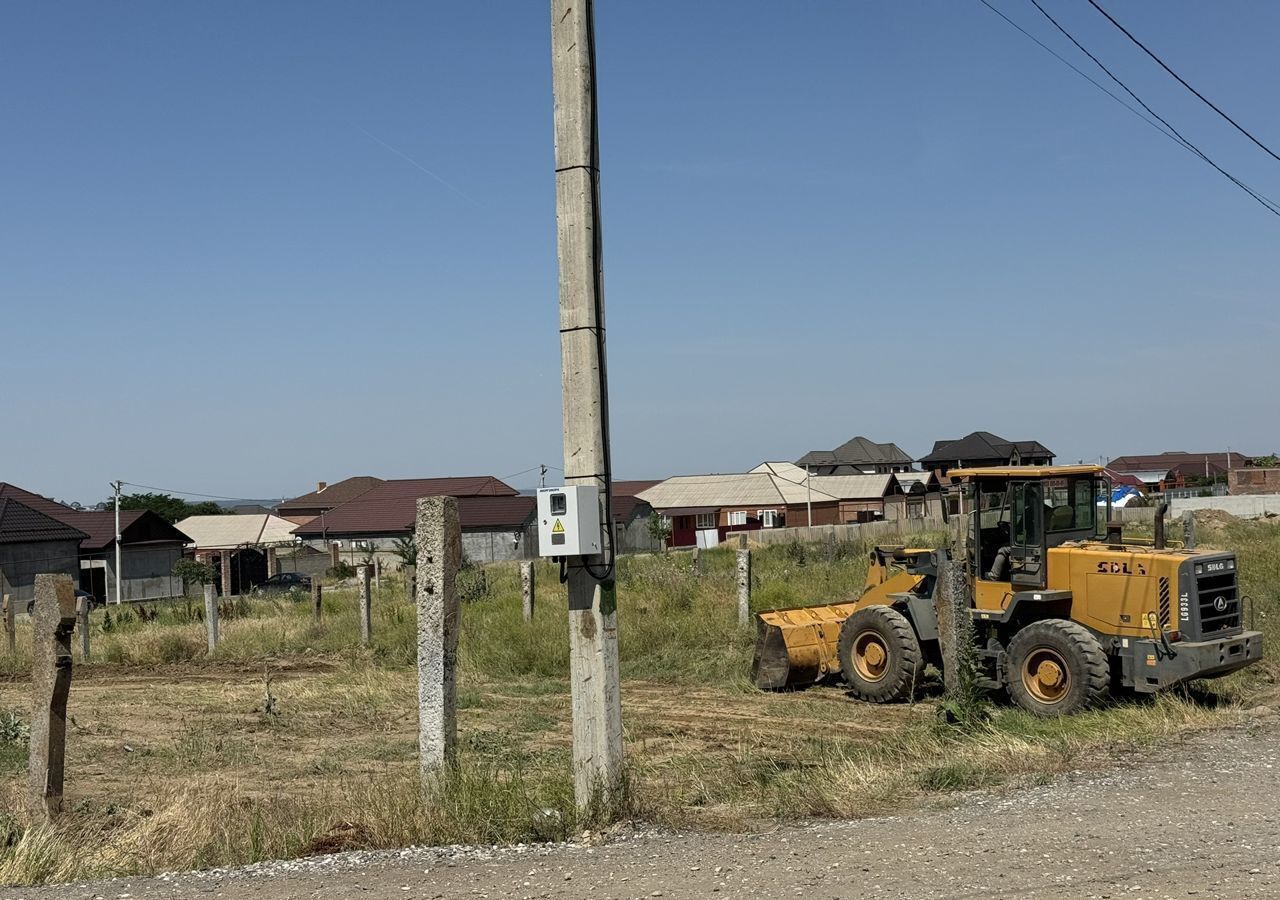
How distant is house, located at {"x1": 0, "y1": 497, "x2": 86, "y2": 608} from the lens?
4422 centimetres

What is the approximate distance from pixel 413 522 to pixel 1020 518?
5490cm

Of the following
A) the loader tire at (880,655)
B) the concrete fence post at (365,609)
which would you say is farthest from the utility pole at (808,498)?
the loader tire at (880,655)

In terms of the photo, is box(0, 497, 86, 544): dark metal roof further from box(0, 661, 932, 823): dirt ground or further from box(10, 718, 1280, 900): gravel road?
box(10, 718, 1280, 900): gravel road

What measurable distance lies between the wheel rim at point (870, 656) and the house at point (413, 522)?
148 ft

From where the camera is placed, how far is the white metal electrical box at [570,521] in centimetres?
735

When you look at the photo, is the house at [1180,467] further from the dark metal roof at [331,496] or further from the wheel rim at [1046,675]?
the wheel rim at [1046,675]

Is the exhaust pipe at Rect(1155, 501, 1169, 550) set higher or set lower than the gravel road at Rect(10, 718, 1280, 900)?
higher

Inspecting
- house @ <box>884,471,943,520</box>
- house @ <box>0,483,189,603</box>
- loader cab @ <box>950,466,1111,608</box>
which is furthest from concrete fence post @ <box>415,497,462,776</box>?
house @ <box>884,471,943,520</box>

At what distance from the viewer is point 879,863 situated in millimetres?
6379

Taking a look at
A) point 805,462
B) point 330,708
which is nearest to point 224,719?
point 330,708

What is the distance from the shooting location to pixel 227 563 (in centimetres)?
5156

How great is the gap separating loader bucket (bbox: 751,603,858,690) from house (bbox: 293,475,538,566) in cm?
4408

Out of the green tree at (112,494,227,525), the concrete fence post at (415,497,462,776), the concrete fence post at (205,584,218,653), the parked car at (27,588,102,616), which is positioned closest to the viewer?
the concrete fence post at (415,497,462,776)

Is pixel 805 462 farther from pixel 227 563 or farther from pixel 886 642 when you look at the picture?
pixel 886 642
